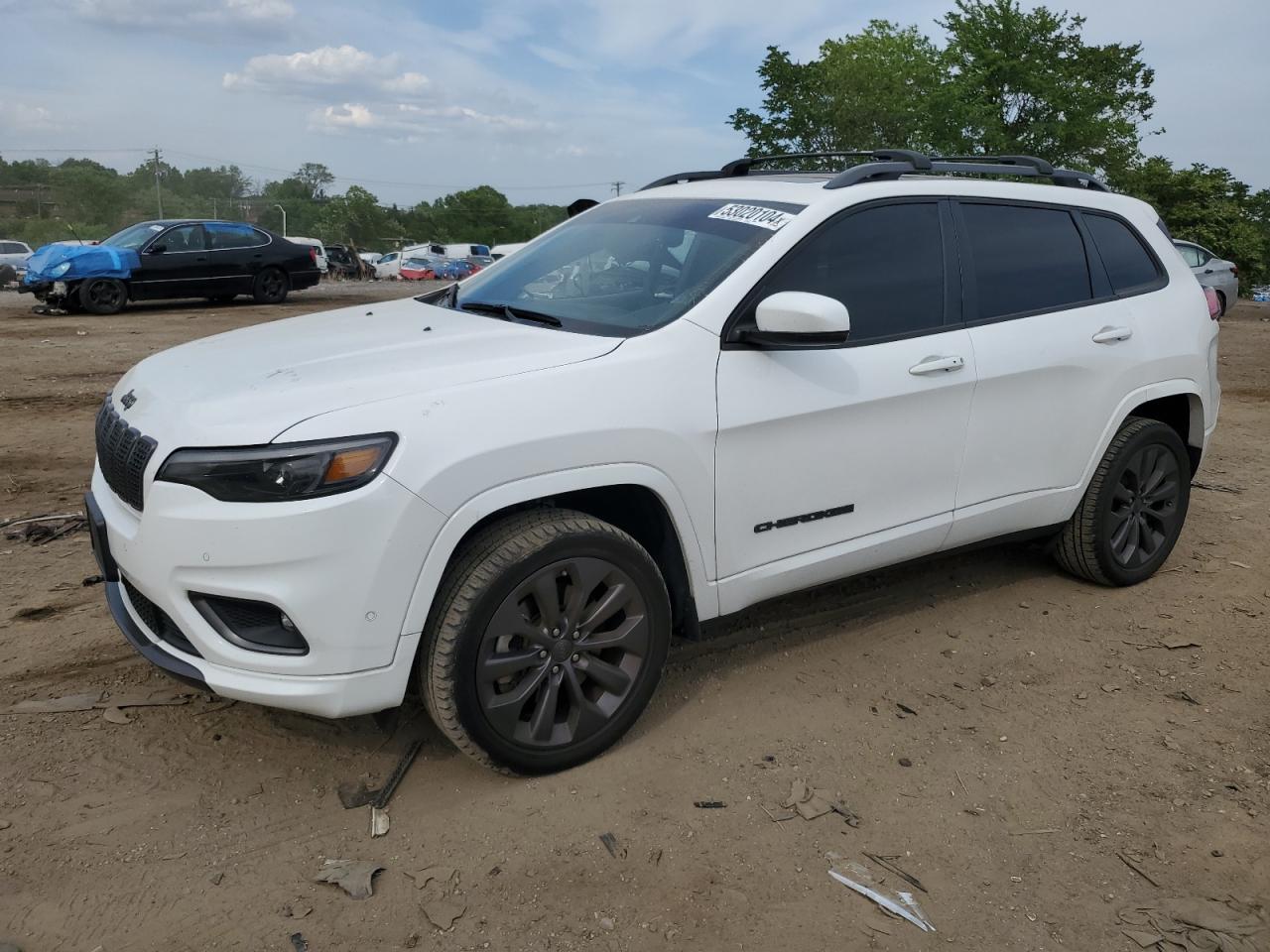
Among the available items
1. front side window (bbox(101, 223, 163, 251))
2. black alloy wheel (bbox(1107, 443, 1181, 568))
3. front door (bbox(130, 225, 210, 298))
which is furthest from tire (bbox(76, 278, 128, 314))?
black alloy wheel (bbox(1107, 443, 1181, 568))

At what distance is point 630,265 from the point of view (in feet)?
12.4

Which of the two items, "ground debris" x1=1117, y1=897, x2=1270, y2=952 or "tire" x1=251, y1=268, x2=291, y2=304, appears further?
"tire" x1=251, y1=268, x2=291, y2=304

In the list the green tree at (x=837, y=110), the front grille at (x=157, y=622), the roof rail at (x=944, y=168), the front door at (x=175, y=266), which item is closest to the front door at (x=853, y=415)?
the roof rail at (x=944, y=168)

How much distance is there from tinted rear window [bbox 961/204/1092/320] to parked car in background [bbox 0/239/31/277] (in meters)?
27.8

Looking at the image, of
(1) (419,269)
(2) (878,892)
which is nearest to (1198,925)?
(2) (878,892)

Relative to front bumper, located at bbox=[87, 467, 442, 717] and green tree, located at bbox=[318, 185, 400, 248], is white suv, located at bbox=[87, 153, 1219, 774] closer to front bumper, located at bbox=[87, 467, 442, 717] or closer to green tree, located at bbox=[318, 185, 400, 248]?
front bumper, located at bbox=[87, 467, 442, 717]

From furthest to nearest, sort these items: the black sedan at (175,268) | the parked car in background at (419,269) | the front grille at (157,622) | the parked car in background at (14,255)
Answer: the parked car in background at (419,269) < the parked car in background at (14,255) < the black sedan at (175,268) < the front grille at (157,622)

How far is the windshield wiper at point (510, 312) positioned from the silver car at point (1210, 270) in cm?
1675

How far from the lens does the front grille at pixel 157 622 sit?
2953 mm

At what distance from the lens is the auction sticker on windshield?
356cm

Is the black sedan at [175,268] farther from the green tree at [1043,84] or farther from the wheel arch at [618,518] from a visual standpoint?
the green tree at [1043,84]

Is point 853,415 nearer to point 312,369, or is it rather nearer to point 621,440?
point 621,440

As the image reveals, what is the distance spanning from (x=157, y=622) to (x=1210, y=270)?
1905cm

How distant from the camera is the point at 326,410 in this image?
273 centimetres
